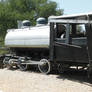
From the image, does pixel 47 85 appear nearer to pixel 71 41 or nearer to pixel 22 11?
pixel 71 41

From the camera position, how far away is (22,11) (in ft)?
109

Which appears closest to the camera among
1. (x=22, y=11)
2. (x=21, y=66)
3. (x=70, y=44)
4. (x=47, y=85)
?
(x=47, y=85)

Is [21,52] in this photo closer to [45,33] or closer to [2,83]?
[45,33]

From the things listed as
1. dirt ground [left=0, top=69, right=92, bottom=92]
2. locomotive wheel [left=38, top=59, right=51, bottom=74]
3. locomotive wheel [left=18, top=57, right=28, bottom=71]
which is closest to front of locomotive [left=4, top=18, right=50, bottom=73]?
locomotive wheel [left=18, top=57, right=28, bottom=71]

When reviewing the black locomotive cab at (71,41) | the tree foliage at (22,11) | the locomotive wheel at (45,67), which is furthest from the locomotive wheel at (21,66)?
the tree foliage at (22,11)

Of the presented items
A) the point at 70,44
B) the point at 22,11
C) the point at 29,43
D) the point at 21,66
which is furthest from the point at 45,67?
the point at 22,11

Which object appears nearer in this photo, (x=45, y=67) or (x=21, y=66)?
(x=45, y=67)

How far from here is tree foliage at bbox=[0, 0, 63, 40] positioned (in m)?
30.7

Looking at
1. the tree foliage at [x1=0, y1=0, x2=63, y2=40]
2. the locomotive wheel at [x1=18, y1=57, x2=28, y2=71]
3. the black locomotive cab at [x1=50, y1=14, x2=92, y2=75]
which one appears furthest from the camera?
the tree foliage at [x1=0, y1=0, x2=63, y2=40]

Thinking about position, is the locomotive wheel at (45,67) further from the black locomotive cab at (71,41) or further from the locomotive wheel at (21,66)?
the locomotive wheel at (21,66)

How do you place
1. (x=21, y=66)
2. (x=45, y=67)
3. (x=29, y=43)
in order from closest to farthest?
(x=45, y=67)
(x=29, y=43)
(x=21, y=66)

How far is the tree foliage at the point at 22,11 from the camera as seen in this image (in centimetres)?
3067

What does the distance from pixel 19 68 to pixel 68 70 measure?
3.38 metres

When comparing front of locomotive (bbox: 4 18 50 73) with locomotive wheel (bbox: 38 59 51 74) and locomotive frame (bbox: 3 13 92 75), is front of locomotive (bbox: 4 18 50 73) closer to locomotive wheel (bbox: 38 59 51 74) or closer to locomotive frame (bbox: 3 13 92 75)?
locomotive wheel (bbox: 38 59 51 74)
